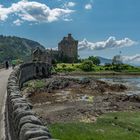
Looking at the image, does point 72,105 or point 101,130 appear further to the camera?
point 72,105

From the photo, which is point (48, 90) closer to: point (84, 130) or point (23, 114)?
point (84, 130)

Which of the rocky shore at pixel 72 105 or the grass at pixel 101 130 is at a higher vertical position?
the grass at pixel 101 130

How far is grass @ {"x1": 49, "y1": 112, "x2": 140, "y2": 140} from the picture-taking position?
24.5 metres

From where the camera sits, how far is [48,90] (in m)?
61.0

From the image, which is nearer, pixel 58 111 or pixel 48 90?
pixel 58 111

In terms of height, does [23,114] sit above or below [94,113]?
above

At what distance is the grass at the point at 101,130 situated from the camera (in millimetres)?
24486

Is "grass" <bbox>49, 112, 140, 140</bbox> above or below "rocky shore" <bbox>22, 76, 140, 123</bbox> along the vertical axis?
above

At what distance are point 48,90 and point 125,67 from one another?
466ft

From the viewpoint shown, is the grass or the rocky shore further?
the rocky shore

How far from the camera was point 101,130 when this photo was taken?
89.5 ft

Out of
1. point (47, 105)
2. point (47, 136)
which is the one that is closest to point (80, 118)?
point (47, 105)

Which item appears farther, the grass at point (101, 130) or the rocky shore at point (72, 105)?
the rocky shore at point (72, 105)

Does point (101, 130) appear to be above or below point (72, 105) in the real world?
above
